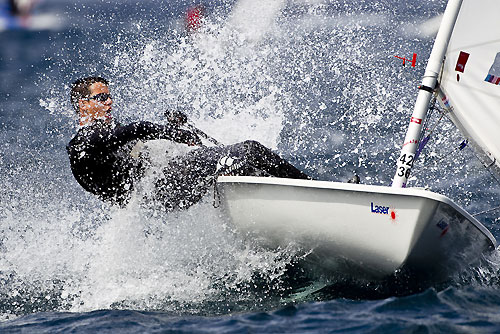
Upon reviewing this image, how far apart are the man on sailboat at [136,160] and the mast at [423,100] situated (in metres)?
0.64

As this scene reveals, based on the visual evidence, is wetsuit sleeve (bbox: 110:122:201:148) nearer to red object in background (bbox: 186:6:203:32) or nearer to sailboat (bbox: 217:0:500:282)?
sailboat (bbox: 217:0:500:282)

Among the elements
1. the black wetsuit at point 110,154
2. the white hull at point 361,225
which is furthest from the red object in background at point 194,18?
the white hull at point 361,225

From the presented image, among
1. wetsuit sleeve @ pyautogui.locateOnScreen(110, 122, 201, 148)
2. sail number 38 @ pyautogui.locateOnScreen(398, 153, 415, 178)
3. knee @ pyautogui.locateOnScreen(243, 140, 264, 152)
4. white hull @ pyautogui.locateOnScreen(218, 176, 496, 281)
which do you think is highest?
wetsuit sleeve @ pyautogui.locateOnScreen(110, 122, 201, 148)

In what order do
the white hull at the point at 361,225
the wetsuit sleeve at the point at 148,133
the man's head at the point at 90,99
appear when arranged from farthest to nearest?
1. the man's head at the point at 90,99
2. the wetsuit sleeve at the point at 148,133
3. the white hull at the point at 361,225

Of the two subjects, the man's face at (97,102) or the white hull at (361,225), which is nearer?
the white hull at (361,225)

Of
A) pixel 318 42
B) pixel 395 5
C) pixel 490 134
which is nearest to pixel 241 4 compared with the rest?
pixel 318 42

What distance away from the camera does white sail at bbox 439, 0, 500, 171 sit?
433 cm

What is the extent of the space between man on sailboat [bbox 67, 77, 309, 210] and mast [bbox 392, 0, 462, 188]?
0.64 metres

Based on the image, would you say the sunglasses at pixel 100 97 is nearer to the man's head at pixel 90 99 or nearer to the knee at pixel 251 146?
the man's head at pixel 90 99

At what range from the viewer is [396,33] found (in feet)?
28.7

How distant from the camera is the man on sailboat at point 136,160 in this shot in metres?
4.29

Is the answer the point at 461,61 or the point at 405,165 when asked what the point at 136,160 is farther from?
the point at 461,61

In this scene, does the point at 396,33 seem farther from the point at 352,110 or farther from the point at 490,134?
the point at 490,134

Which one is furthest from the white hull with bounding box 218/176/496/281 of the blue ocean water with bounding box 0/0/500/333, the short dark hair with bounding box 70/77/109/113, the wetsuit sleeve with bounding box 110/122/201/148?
the short dark hair with bounding box 70/77/109/113
